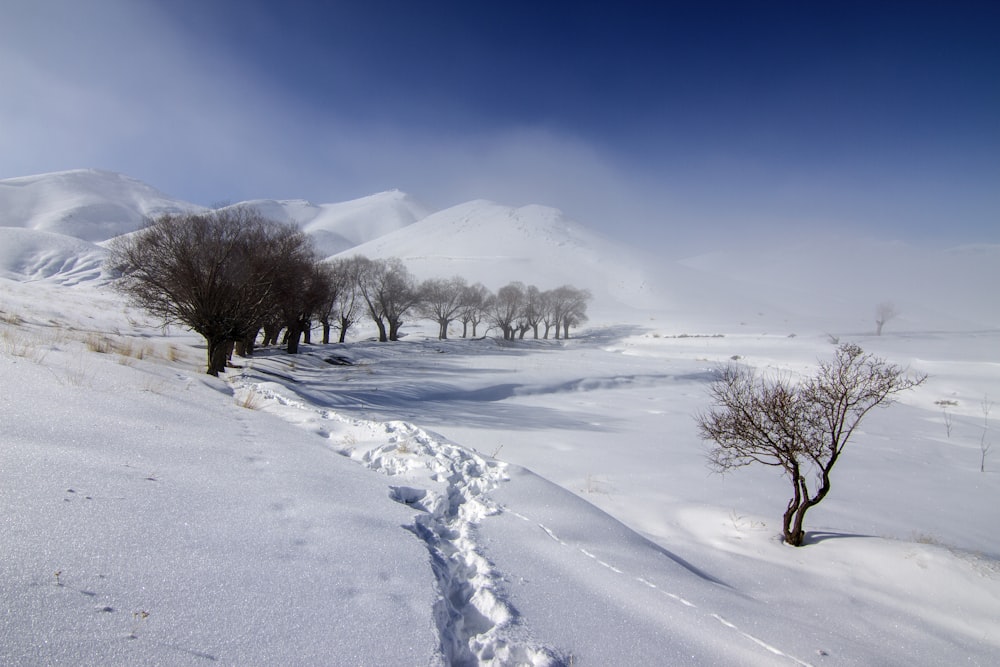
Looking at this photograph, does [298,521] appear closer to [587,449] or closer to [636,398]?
[587,449]

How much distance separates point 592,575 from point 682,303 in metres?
108

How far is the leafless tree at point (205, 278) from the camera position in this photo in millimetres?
14344

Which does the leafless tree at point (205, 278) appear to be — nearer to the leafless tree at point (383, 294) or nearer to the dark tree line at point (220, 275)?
the dark tree line at point (220, 275)

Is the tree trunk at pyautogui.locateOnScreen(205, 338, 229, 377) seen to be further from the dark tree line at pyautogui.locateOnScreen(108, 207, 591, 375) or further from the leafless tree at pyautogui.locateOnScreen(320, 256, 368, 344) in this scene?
the leafless tree at pyautogui.locateOnScreen(320, 256, 368, 344)

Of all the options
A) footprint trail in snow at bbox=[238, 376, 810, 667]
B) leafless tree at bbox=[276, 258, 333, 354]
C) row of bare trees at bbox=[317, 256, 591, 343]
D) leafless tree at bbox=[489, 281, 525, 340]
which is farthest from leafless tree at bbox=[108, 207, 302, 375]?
leafless tree at bbox=[489, 281, 525, 340]

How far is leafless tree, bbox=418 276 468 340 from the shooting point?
53219 mm

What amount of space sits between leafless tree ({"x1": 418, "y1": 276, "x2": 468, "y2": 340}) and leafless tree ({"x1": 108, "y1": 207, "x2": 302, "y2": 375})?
35087 mm

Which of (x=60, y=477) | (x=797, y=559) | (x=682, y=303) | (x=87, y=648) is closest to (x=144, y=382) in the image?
(x=60, y=477)

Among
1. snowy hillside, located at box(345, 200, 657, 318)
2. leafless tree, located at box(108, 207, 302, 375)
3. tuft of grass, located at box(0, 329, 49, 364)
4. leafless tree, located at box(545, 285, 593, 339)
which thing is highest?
snowy hillside, located at box(345, 200, 657, 318)

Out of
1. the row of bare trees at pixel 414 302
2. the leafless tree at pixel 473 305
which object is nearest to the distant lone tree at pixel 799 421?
the row of bare trees at pixel 414 302

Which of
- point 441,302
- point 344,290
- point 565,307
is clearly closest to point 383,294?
point 344,290

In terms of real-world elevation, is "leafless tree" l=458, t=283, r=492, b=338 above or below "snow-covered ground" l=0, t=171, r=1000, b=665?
above

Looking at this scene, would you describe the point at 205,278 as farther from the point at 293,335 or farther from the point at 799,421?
the point at 799,421

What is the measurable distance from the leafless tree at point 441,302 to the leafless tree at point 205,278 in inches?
1381
